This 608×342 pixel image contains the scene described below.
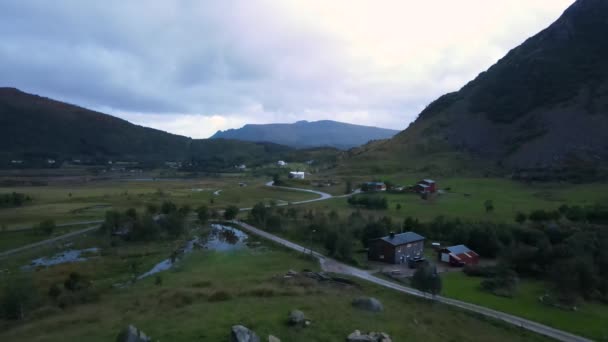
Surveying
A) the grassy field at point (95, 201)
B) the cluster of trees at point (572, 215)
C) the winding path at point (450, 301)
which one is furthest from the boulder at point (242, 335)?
the grassy field at point (95, 201)

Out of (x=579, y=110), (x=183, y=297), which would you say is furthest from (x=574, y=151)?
(x=183, y=297)

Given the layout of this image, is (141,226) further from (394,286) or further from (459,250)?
(459,250)

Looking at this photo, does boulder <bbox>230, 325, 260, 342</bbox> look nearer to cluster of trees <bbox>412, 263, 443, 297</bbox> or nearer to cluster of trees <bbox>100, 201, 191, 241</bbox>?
cluster of trees <bbox>412, 263, 443, 297</bbox>

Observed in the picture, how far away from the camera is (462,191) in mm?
94312

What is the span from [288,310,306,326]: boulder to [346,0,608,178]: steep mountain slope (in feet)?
344

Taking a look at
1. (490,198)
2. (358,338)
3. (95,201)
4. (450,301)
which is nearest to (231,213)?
(95,201)

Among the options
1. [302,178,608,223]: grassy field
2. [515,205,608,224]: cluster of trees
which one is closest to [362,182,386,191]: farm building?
A: [302,178,608,223]: grassy field

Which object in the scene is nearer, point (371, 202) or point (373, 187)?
point (371, 202)

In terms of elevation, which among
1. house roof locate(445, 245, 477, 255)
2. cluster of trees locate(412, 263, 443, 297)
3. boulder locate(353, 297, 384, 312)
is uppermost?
cluster of trees locate(412, 263, 443, 297)

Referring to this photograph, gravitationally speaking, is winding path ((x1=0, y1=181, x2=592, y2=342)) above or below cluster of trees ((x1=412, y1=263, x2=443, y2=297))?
below

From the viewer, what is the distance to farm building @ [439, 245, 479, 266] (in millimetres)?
43694

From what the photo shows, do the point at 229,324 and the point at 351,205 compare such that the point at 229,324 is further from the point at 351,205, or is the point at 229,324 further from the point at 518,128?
the point at 518,128

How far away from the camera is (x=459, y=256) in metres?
43.9

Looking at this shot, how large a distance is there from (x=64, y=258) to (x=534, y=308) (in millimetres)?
52304
